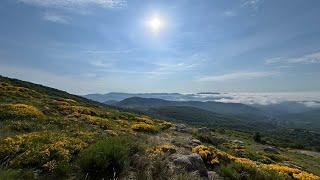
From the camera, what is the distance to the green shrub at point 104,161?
10.4m

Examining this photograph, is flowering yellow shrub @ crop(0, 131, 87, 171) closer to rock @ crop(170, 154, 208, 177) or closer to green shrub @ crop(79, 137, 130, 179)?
green shrub @ crop(79, 137, 130, 179)

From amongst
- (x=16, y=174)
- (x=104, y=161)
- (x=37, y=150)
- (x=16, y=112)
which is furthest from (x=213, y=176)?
(x=16, y=112)

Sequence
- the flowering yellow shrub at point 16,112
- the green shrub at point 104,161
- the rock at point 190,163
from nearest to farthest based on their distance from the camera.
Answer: the green shrub at point 104,161 < the rock at point 190,163 < the flowering yellow shrub at point 16,112

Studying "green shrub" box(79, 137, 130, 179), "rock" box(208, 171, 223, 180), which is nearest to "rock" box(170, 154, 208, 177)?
"rock" box(208, 171, 223, 180)

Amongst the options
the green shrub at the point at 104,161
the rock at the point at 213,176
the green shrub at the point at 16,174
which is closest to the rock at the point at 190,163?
the rock at the point at 213,176

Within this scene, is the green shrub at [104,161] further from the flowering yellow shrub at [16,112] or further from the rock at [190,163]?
the flowering yellow shrub at [16,112]

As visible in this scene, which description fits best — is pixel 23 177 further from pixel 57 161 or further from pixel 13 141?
pixel 13 141

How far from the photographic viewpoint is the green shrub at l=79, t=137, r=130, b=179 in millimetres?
10367

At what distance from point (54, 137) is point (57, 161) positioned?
3.22 m

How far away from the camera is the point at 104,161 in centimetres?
1041

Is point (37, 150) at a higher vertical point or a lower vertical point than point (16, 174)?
higher

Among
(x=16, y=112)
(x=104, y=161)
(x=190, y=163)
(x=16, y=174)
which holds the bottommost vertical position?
(x=190, y=163)

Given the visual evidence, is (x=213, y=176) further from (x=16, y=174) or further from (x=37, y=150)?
(x=16, y=174)

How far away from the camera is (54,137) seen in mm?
14391
